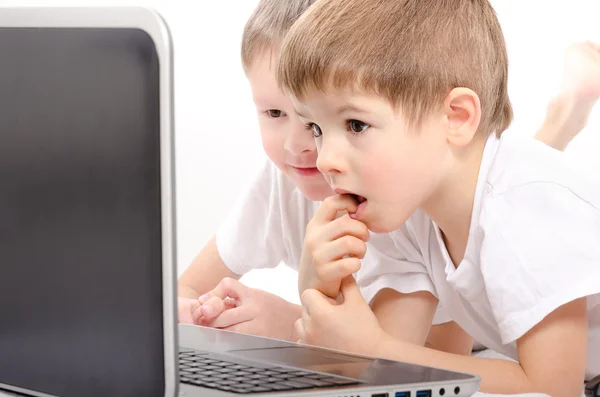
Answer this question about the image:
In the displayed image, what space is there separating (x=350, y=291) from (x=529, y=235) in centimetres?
25

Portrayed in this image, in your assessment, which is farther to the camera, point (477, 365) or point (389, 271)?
point (389, 271)

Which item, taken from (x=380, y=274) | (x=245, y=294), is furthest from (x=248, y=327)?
(x=380, y=274)

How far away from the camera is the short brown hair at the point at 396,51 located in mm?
1203

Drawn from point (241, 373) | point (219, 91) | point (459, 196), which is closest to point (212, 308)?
point (459, 196)

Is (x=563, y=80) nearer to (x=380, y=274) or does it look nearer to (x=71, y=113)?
(x=380, y=274)

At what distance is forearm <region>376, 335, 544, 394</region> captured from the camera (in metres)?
1.20

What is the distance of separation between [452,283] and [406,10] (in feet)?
1.32

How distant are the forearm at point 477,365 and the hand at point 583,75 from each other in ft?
3.52

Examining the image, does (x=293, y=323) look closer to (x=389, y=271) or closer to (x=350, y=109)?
(x=389, y=271)

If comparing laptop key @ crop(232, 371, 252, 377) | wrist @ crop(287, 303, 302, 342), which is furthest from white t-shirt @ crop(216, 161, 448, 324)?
laptop key @ crop(232, 371, 252, 377)

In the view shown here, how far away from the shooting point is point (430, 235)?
1.47 metres

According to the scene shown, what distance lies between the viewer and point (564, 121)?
2.14m

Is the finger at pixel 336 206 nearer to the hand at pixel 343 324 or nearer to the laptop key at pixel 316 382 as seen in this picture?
the hand at pixel 343 324

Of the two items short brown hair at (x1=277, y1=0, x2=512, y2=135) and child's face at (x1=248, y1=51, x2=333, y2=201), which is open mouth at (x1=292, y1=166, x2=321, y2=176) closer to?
child's face at (x1=248, y1=51, x2=333, y2=201)
